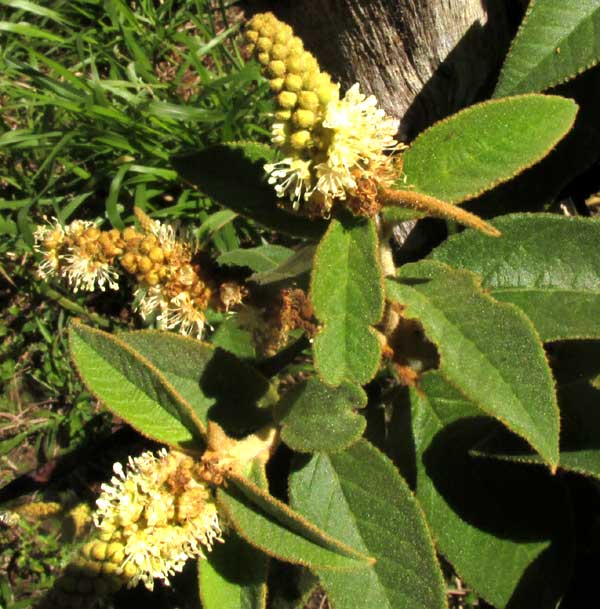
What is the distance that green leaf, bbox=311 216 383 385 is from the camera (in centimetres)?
105

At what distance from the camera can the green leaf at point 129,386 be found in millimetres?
1236

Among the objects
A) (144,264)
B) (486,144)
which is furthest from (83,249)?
(486,144)

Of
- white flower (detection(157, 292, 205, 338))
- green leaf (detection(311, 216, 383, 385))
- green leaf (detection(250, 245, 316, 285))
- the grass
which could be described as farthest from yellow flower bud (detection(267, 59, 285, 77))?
the grass

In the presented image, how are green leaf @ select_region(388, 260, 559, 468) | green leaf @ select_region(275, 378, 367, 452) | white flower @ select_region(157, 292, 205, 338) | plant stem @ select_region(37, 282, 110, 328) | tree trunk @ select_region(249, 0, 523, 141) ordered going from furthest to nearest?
plant stem @ select_region(37, 282, 110, 328) < tree trunk @ select_region(249, 0, 523, 141) < white flower @ select_region(157, 292, 205, 338) < green leaf @ select_region(275, 378, 367, 452) < green leaf @ select_region(388, 260, 559, 468)

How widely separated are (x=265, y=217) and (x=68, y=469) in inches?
50.3

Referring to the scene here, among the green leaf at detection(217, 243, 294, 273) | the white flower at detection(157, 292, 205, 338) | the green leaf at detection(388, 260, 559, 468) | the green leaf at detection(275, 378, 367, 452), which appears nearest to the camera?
the green leaf at detection(388, 260, 559, 468)

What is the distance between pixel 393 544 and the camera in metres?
1.30

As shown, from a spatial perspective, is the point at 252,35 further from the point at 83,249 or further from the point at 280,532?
the point at 280,532

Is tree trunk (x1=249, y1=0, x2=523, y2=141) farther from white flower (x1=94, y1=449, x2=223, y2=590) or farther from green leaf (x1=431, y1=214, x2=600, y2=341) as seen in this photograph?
white flower (x1=94, y1=449, x2=223, y2=590)

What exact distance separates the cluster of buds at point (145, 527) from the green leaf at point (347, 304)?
1.01ft

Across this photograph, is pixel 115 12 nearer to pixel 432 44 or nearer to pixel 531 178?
pixel 432 44

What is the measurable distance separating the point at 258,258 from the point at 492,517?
831mm

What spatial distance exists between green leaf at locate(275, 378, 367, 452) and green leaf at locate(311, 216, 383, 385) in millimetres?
148

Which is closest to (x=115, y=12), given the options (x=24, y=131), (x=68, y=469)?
(x=24, y=131)
